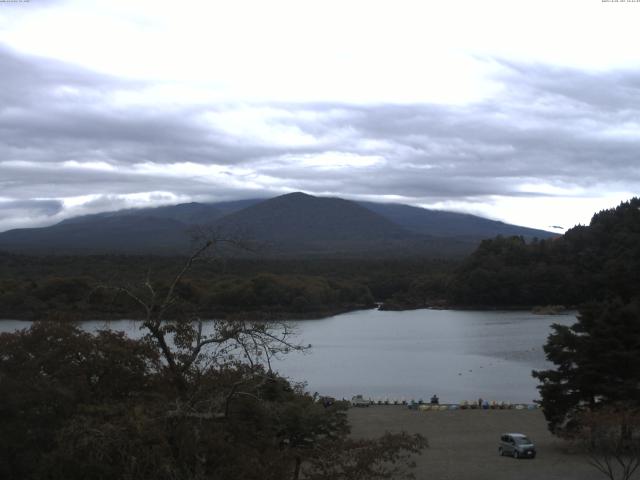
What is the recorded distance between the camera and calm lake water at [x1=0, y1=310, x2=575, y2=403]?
27797 millimetres

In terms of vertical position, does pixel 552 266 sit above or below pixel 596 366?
above

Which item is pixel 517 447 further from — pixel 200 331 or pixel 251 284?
pixel 251 284

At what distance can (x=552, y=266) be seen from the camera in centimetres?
6212

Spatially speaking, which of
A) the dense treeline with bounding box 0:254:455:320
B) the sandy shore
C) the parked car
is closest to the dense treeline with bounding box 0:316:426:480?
the sandy shore

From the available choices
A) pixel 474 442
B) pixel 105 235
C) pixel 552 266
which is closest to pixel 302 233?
pixel 105 235

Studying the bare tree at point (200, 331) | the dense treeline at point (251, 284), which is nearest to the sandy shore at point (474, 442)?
the bare tree at point (200, 331)

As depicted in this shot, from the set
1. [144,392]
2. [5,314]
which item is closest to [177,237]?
[5,314]

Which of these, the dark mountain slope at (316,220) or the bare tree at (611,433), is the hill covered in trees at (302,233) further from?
the bare tree at (611,433)

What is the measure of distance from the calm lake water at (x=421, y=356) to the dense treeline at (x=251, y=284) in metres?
2.12

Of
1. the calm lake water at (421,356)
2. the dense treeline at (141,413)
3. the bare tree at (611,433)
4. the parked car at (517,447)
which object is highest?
the dense treeline at (141,413)

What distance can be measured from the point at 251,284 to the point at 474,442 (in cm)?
3461

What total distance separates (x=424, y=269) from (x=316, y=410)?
69.1 metres

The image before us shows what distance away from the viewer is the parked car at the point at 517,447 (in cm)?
1469

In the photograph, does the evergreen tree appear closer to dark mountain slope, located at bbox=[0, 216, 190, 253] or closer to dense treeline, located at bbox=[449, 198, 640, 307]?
dense treeline, located at bbox=[449, 198, 640, 307]
